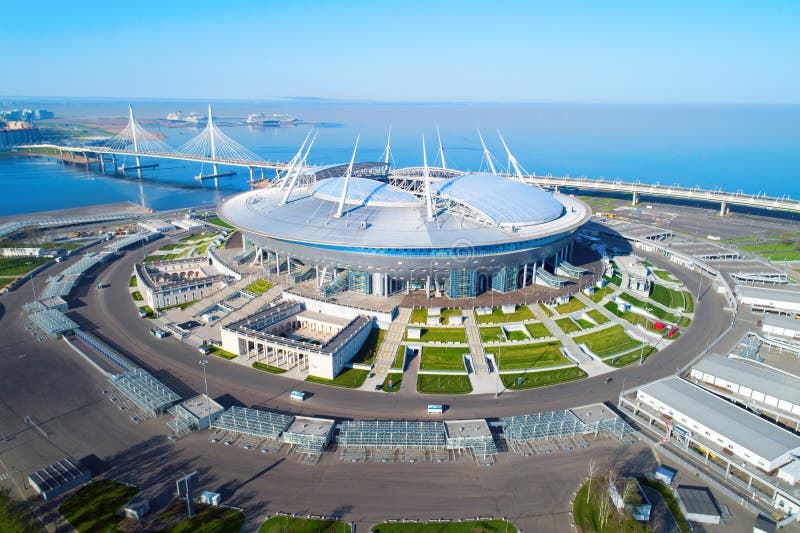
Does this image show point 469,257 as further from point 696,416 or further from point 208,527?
point 208,527

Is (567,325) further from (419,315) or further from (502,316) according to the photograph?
(419,315)

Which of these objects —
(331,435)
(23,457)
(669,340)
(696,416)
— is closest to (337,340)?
(331,435)

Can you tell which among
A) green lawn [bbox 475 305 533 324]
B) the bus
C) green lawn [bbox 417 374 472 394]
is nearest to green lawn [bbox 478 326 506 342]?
green lawn [bbox 475 305 533 324]

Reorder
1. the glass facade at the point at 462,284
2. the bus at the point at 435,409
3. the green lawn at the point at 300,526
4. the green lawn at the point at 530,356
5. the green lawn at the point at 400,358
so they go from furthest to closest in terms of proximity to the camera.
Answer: the glass facade at the point at 462,284 → the green lawn at the point at 530,356 → the green lawn at the point at 400,358 → the bus at the point at 435,409 → the green lawn at the point at 300,526

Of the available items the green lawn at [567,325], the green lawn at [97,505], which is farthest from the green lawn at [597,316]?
the green lawn at [97,505]

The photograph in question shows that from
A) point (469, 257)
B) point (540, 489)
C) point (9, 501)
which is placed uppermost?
point (469, 257)

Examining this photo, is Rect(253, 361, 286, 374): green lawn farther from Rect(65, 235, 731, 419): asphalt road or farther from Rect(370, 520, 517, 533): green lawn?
Rect(370, 520, 517, 533): green lawn

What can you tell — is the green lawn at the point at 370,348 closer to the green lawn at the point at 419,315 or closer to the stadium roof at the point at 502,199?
the green lawn at the point at 419,315
